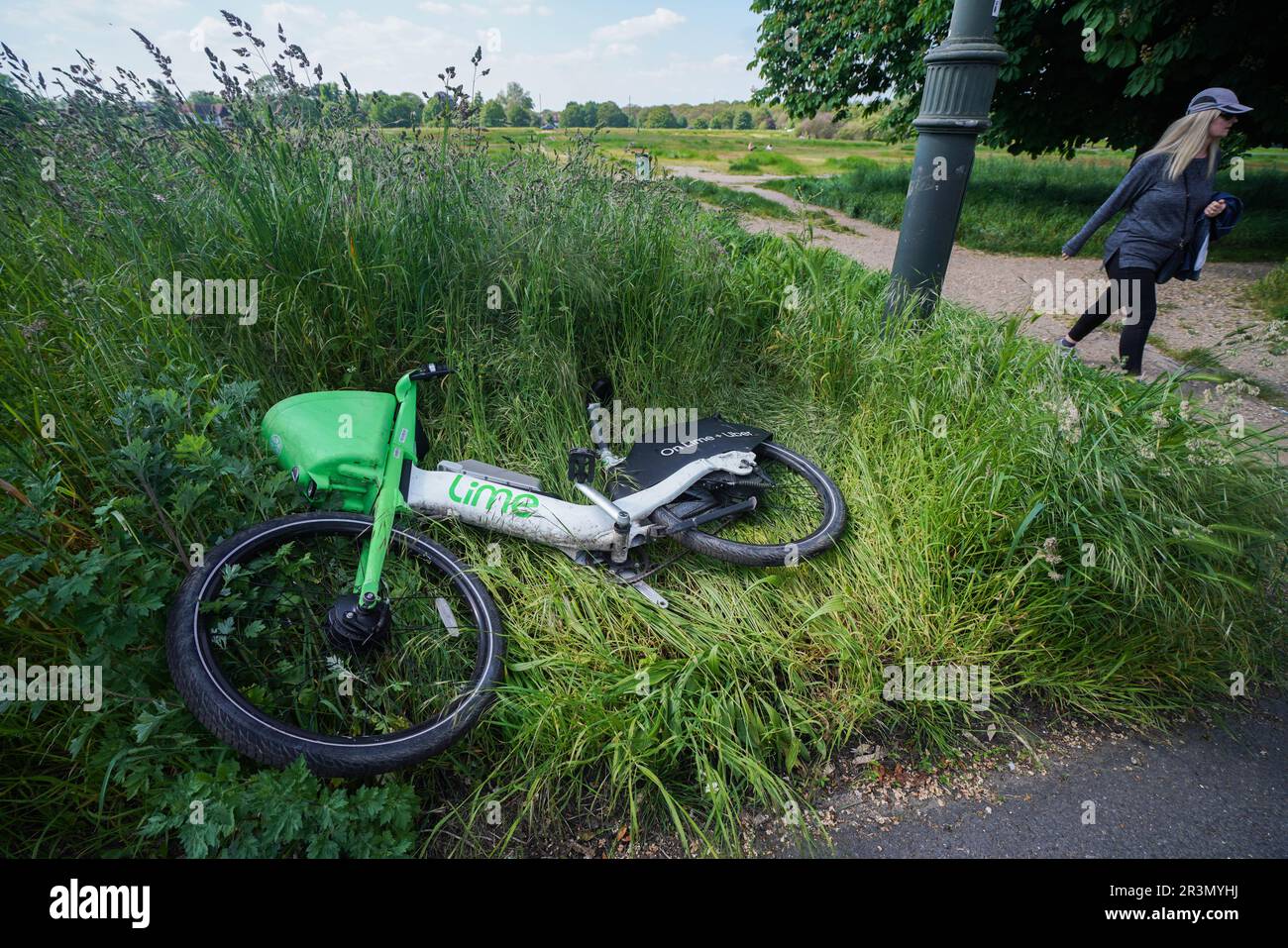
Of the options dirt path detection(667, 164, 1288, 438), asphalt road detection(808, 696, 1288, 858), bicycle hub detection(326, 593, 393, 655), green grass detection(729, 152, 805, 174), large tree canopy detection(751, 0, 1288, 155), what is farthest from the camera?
green grass detection(729, 152, 805, 174)

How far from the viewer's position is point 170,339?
8.87 feet

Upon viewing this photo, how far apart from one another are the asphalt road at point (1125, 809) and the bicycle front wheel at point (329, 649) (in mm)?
1423

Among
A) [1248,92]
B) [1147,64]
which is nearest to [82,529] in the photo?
[1147,64]

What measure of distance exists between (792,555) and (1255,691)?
192 centimetres

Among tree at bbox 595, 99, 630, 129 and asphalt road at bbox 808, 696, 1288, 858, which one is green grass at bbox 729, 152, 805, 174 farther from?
asphalt road at bbox 808, 696, 1288, 858

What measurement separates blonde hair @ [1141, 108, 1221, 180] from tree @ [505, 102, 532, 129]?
433 cm

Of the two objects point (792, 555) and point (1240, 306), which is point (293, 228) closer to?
point (792, 555)

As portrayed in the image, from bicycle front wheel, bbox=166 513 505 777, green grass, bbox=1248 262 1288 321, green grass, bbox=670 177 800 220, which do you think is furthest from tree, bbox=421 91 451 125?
green grass, bbox=1248 262 1288 321

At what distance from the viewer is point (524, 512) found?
8.69 feet

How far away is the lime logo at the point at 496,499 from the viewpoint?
8.67 ft

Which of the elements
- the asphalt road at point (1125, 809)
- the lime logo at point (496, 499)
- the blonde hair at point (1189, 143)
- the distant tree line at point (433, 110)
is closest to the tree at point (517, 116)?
the distant tree line at point (433, 110)

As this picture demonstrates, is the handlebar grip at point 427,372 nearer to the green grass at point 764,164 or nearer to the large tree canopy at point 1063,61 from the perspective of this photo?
the large tree canopy at point 1063,61

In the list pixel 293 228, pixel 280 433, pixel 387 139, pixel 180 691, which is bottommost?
pixel 180 691

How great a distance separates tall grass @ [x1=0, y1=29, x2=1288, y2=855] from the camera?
72.3 inches
